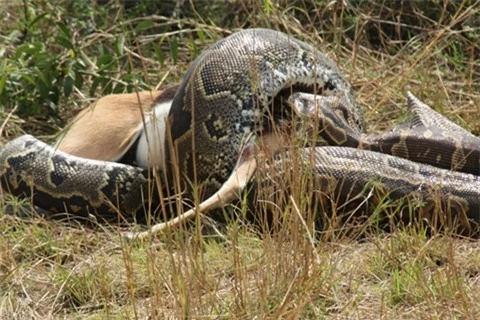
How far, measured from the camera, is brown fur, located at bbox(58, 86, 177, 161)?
7.24 meters

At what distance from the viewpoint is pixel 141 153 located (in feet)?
23.5

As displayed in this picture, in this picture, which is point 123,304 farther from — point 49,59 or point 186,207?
point 49,59

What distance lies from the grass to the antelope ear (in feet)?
1.74

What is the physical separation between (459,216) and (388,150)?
0.78 meters

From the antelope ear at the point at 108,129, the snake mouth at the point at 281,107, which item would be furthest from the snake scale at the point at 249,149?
the antelope ear at the point at 108,129

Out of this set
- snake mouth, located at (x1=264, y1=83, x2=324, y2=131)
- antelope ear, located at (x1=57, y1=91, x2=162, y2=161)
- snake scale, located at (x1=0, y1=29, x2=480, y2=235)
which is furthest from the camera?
antelope ear, located at (x1=57, y1=91, x2=162, y2=161)

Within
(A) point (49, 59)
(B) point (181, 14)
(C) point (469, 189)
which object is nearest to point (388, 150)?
(C) point (469, 189)

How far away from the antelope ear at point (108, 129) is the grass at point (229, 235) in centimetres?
53

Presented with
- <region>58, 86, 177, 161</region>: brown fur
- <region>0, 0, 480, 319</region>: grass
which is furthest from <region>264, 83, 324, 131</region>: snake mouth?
<region>58, 86, 177, 161</region>: brown fur

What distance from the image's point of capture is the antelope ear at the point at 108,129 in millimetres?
7242

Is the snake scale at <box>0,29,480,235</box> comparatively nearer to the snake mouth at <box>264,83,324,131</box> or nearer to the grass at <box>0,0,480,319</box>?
the snake mouth at <box>264,83,324,131</box>

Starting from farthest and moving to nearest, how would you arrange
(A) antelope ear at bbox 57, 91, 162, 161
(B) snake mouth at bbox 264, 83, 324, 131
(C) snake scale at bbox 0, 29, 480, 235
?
1. (A) antelope ear at bbox 57, 91, 162, 161
2. (B) snake mouth at bbox 264, 83, 324, 131
3. (C) snake scale at bbox 0, 29, 480, 235

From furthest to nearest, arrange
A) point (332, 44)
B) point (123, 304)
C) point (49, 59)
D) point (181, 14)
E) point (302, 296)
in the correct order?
1. point (181, 14)
2. point (332, 44)
3. point (49, 59)
4. point (123, 304)
5. point (302, 296)

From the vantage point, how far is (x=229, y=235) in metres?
5.85
